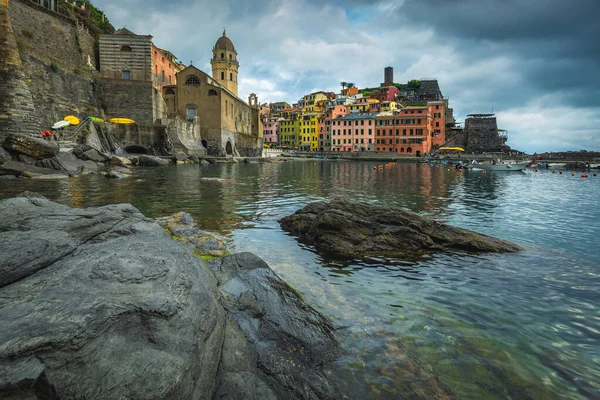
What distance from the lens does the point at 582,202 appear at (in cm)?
2052

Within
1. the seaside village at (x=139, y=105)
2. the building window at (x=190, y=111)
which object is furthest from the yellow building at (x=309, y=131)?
the building window at (x=190, y=111)

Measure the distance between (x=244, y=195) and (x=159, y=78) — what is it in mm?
51300

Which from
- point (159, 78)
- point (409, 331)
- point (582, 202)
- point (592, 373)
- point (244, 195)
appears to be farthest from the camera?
point (159, 78)

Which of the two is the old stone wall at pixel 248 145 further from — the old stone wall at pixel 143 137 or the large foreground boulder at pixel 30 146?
the large foreground boulder at pixel 30 146

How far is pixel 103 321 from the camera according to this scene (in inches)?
100

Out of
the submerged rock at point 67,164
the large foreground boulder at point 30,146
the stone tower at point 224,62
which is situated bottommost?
the submerged rock at point 67,164

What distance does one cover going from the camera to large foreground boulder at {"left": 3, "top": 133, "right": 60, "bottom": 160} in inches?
936

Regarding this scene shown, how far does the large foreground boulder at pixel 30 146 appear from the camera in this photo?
78.0 feet

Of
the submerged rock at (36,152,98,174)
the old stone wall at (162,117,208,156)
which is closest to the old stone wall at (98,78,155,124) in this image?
the old stone wall at (162,117,208,156)

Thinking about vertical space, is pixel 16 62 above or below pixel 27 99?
above

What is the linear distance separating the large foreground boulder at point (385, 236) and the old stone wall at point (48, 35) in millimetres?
40736

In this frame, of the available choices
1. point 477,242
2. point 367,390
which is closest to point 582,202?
point 477,242

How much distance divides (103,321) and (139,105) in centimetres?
5358

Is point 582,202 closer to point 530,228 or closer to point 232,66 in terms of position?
point 530,228
